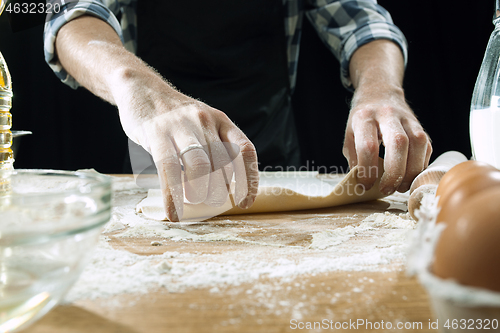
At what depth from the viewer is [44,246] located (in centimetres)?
29

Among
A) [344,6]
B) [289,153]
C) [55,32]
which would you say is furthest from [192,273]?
[344,6]

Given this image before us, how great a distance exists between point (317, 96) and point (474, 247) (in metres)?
2.46

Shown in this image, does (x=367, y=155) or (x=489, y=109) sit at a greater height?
(x=489, y=109)

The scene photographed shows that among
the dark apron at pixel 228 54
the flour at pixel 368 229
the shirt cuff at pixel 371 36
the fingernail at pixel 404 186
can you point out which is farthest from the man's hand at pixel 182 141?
the shirt cuff at pixel 371 36

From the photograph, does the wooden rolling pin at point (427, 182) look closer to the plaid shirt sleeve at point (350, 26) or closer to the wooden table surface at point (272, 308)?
the wooden table surface at point (272, 308)

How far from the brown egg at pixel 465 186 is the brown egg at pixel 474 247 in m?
0.02

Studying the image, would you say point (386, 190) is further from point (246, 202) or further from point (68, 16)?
point (68, 16)

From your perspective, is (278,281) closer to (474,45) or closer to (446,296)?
(446,296)

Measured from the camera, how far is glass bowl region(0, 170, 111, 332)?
281mm

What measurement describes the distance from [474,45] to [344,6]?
154 cm

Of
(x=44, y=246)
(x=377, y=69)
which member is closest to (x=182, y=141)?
(x=44, y=246)

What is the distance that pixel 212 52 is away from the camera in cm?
145

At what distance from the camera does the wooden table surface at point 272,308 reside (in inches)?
12.4

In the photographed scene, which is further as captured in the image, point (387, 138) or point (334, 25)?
point (334, 25)
